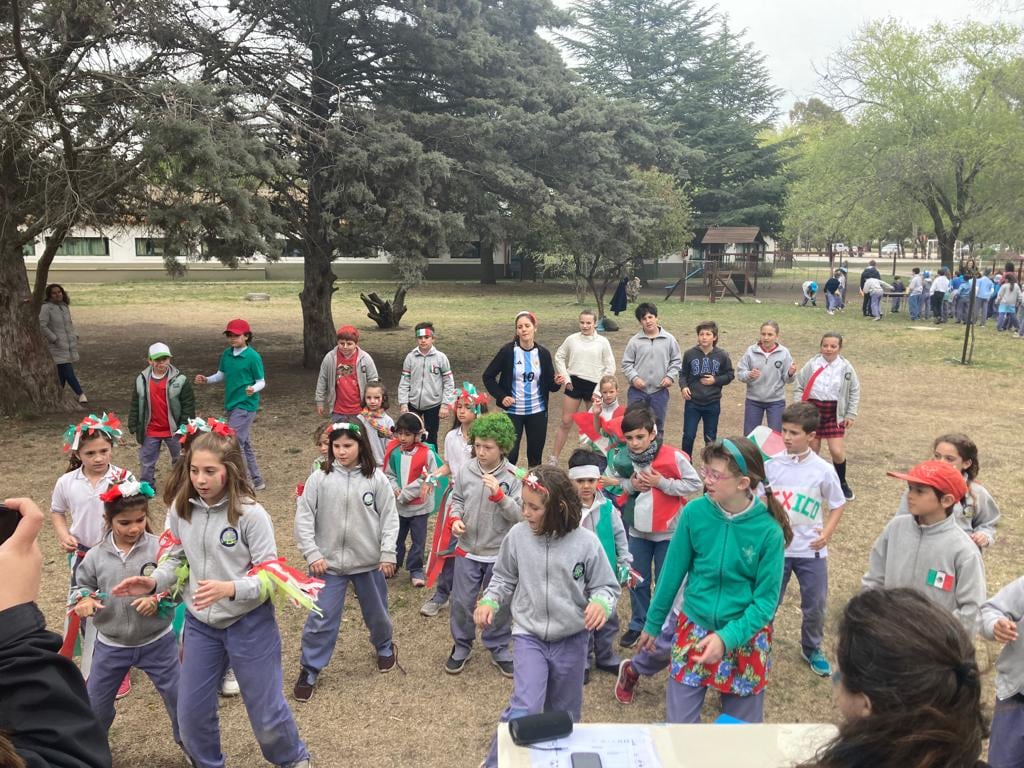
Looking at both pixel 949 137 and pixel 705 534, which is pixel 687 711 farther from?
pixel 949 137

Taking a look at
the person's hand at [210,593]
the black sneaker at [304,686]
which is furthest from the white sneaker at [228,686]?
the person's hand at [210,593]

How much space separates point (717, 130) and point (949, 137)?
10.5 m

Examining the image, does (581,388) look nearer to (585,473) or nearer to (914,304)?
(585,473)

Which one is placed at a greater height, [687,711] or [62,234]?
[62,234]

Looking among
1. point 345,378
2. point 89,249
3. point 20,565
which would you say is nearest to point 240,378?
point 345,378

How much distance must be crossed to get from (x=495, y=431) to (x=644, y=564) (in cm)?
132

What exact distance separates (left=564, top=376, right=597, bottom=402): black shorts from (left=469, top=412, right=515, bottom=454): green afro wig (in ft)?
12.4

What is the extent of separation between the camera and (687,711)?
3.30 metres

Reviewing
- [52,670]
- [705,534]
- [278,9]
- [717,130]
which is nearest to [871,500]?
[705,534]

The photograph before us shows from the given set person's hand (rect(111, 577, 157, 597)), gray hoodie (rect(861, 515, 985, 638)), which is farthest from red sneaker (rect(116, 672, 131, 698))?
gray hoodie (rect(861, 515, 985, 638))

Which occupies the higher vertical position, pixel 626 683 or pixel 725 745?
pixel 725 745

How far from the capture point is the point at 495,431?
4645 millimetres

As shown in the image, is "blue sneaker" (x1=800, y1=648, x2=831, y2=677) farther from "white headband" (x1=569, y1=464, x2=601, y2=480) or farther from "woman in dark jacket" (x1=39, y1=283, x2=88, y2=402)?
"woman in dark jacket" (x1=39, y1=283, x2=88, y2=402)

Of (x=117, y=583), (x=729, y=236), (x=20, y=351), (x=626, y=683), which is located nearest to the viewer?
(x=117, y=583)
